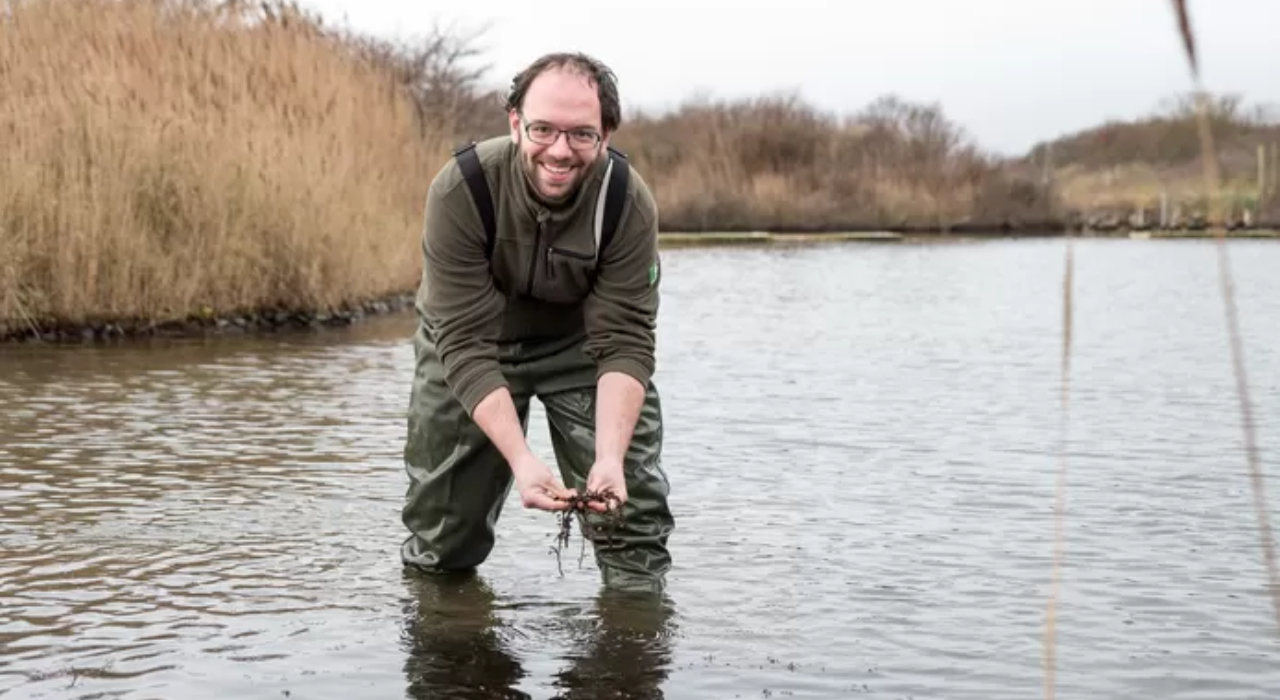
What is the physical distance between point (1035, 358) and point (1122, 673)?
1120 cm

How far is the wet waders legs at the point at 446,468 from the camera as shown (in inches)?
232

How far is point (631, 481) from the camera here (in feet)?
19.1

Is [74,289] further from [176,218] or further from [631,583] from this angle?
[631,583]

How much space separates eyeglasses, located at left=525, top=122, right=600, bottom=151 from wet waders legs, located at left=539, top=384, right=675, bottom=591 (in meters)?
0.97

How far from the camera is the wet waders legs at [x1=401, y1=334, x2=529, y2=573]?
5.90 m

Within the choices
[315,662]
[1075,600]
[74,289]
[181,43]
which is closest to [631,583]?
[315,662]

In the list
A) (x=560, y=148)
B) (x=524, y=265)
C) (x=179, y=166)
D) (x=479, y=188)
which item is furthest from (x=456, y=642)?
(x=179, y=166)

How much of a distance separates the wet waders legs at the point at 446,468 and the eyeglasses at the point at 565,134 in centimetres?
107

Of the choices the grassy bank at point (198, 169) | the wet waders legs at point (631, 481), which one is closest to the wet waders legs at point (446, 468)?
the wet waders legs at point (631, 481)

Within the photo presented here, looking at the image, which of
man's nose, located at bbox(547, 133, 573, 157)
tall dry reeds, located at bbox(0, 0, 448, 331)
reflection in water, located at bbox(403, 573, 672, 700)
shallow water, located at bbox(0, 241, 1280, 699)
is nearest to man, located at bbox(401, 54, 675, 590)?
man's nose, located at bbox(547, 133, 573, 157)

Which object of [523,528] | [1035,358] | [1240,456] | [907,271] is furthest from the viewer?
[907,271]

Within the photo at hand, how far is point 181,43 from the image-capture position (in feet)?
59.3

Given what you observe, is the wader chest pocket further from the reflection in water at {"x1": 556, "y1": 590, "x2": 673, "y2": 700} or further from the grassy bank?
the grassy bank

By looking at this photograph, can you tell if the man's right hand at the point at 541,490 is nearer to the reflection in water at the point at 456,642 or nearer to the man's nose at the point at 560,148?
the reflection in water at the point at 456,642
